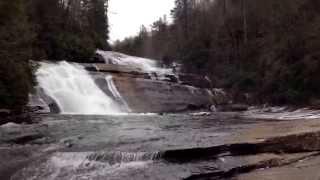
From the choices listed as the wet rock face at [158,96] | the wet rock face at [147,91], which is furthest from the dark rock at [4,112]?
the wet rock face at [158,96]

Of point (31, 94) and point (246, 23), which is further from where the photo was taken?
point (246, 23)

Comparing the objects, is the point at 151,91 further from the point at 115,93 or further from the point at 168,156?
the point at 168,156

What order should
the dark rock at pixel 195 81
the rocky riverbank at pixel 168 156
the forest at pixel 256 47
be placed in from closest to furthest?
the rocky riverbank at pixel 168 156 < the forest at pixel 256 47 < the dark rock at pixel 195 81

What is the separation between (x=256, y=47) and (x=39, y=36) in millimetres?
20083

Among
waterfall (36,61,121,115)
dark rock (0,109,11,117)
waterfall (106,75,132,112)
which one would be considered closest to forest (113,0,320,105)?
waterfall (106,75,132,112)

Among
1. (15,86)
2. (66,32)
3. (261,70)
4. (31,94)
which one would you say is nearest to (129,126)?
(15,86)

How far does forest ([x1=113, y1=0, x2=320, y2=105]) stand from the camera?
34.2 m

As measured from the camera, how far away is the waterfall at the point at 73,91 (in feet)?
107

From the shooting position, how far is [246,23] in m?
51.3

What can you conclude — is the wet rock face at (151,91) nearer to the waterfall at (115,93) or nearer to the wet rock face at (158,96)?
the wet rock face at (158,96)

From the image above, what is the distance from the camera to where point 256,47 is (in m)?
45.8

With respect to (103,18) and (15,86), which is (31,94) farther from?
(103,18)

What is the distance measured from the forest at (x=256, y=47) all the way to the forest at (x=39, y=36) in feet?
37.7

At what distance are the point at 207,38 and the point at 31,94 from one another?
2764 cm
